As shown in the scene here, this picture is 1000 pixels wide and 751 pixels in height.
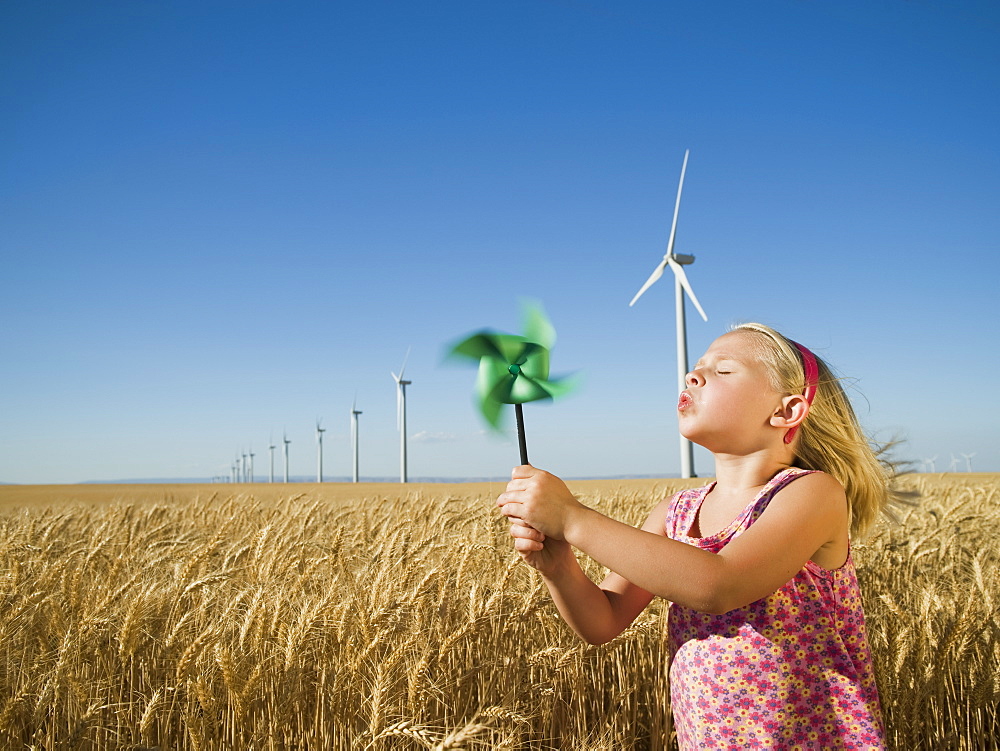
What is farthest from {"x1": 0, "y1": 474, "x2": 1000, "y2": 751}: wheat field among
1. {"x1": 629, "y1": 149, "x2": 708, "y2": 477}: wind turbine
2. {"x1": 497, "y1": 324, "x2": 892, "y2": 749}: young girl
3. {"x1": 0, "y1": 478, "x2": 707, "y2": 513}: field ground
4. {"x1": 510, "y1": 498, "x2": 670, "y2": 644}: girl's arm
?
{"x1": 629, "y1": 149, "x2": 708, "y2": 477}: wind turbine

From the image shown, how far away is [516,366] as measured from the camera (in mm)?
2453

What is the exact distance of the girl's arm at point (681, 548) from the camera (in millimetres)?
2084

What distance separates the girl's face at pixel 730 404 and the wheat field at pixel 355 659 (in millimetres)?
1049

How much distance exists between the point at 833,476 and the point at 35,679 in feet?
11.0

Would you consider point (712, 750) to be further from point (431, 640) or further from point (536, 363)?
point (431, 640)

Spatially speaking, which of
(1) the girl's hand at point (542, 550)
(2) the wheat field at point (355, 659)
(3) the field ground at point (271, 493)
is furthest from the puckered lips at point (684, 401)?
(3) the field ground at point (271, 493)

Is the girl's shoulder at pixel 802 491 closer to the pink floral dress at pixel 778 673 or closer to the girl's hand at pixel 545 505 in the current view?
the pink floral dress at pixel 778 673

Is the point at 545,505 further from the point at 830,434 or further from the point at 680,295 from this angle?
the point at 680,295

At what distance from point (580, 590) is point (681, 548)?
0.51 metres

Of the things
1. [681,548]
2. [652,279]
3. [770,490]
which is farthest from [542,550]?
[652,279]

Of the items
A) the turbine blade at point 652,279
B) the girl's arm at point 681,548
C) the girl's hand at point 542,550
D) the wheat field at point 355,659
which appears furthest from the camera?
the turbine blade at point 652,279

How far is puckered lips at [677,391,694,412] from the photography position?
2.54m

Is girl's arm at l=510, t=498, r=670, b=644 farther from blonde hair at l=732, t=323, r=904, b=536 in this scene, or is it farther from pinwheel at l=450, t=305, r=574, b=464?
blonde hair at l=732, t=323, r=904, b=536

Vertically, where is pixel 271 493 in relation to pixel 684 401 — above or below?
below
